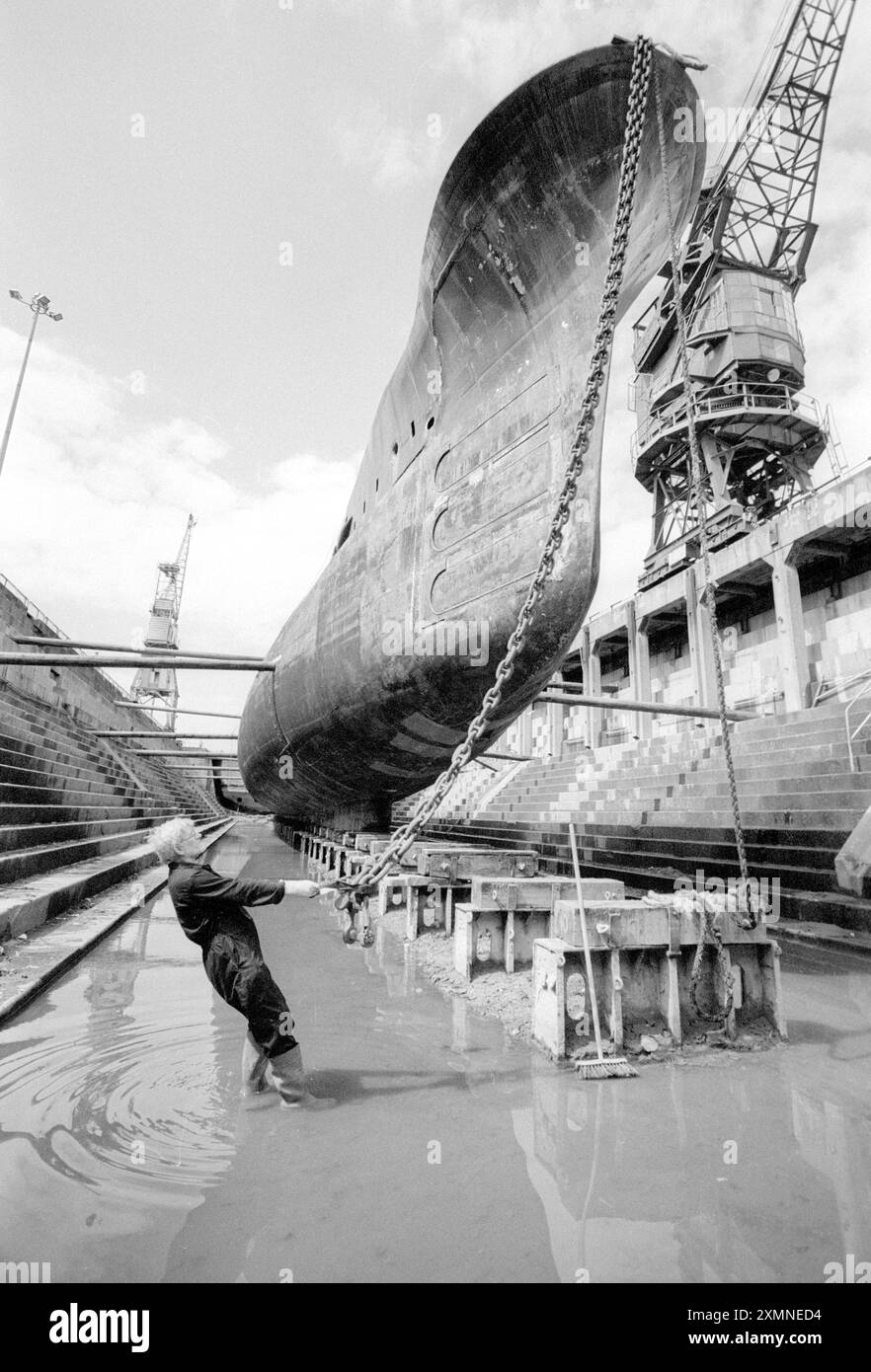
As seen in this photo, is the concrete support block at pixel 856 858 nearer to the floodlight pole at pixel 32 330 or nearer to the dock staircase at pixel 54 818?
the dock staircase at pixel 54 818

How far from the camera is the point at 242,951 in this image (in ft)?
9.96

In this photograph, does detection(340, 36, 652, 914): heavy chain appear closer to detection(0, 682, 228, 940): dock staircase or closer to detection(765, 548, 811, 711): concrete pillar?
detection(0, 682, 228, 940): dock staircase

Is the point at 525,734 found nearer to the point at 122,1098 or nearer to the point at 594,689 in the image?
the point at 594,689

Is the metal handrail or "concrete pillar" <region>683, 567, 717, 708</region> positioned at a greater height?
"concrete pillar" <region>683, 567, 717, 708</region>

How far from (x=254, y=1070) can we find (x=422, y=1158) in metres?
0.96

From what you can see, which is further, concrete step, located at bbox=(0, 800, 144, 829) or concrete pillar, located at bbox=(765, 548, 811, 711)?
concrete pillar, located at bbox=(765, 548, 811, 711)

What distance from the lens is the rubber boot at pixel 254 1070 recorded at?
295 cm

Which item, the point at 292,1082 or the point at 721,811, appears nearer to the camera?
the point at 292,1082

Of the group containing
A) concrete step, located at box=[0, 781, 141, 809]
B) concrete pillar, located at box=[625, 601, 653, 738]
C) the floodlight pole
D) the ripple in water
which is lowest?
the ripple in water

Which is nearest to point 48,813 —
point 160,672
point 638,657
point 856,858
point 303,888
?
point 303,888

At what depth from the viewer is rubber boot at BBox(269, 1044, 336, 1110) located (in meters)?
2.83

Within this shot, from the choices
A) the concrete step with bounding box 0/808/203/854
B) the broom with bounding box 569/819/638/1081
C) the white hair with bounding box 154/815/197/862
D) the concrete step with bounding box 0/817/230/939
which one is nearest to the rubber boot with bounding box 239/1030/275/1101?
the white hair with bounding box 154/815/197/862

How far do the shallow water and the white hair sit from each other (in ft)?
3.32

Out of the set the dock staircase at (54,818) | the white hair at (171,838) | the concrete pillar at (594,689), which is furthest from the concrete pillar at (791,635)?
the white hair at (171,838)
